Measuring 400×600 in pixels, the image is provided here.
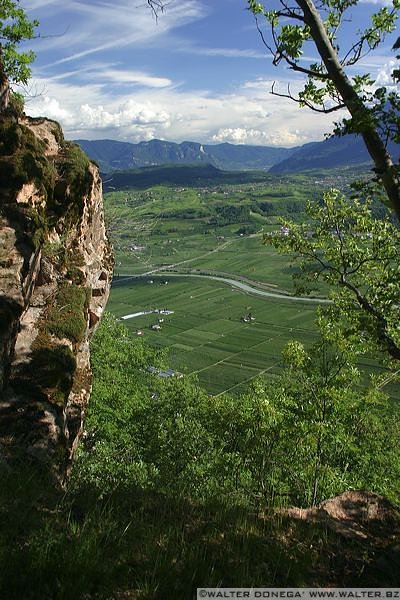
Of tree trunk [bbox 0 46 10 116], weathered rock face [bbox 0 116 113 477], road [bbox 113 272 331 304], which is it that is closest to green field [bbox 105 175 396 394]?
road [bbox 113 272 331 304]

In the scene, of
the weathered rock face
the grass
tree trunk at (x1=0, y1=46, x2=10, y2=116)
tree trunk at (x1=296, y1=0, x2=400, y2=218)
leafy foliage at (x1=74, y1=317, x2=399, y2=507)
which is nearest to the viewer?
the grass

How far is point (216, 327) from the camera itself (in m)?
116

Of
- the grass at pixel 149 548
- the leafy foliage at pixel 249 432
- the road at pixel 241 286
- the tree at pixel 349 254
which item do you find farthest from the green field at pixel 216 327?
the grass at pixel 149 548

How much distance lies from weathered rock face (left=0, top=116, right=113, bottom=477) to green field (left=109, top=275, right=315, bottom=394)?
60.5m

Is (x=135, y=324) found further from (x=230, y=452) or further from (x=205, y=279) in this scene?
(x=230, y=452)

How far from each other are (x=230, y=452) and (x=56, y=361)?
1070cm

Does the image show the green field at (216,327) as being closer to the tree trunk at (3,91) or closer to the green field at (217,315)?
the green field at (217,315)

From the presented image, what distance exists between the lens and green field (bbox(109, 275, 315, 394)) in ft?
293

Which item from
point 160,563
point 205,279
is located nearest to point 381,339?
point 160,563

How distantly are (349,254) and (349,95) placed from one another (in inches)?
269

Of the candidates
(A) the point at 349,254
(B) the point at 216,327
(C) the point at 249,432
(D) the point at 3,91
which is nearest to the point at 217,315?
(B) the point at 216,327

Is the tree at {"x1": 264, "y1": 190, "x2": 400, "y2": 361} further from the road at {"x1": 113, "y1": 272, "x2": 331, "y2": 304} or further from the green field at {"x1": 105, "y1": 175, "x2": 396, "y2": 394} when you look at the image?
the road at {"x1": 113, "y1": 272, "x2": 331, "y2": 304}

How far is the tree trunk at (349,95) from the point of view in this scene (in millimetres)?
6934

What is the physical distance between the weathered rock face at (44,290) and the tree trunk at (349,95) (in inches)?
305
